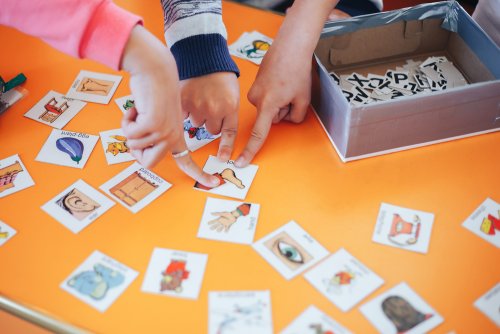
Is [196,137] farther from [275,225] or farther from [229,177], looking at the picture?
[275,225]

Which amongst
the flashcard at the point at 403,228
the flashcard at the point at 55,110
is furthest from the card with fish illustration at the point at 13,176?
the flashcard at the point at 403,228

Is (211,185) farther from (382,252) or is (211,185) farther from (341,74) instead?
(341,74)

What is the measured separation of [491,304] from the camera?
90 cm

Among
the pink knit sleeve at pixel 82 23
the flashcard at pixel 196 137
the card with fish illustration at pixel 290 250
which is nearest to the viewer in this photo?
the pink knit sleeve at pixel 82 23

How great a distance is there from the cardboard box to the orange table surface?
0.13 ft

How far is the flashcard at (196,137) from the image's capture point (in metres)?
1.21

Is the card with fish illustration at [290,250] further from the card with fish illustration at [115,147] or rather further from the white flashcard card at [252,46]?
the white flashcard card at [252,46]

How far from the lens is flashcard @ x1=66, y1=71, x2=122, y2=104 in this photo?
1.33 m

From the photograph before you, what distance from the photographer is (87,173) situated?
1153 millimetres

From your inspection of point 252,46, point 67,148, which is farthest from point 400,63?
point 67,148

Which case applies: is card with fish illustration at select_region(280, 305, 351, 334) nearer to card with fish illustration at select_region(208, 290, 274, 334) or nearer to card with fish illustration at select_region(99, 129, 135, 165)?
card with fish illustration at select_region(208, 290, 274, 334)

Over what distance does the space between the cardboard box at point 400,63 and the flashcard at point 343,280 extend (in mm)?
274

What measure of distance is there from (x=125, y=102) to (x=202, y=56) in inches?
10.4

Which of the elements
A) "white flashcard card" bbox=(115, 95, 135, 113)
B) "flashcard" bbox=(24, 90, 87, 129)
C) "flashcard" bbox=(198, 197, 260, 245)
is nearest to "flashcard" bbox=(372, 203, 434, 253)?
"flashcard" bbox=(198, 197, 260, 245)
